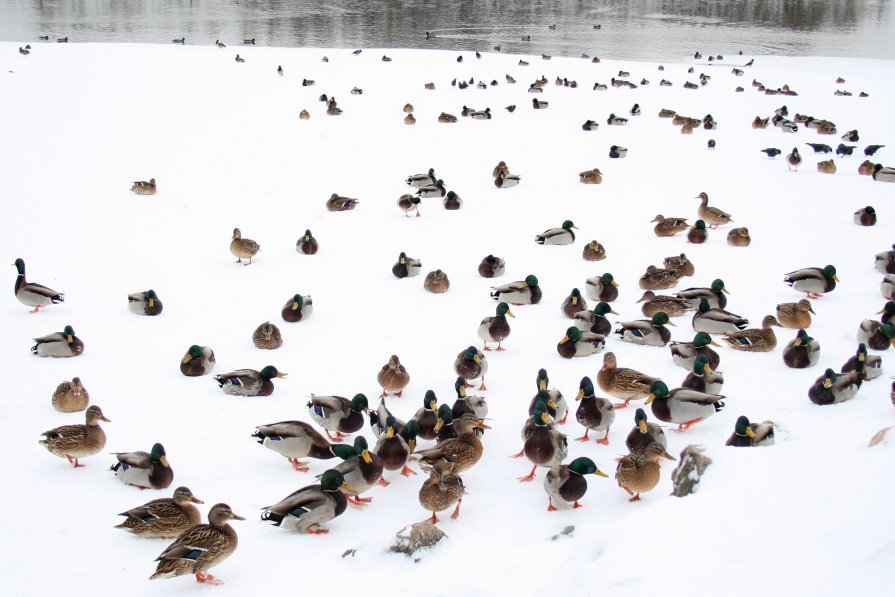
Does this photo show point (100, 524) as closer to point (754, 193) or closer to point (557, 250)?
point (557, 250)

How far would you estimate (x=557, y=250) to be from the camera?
11.1 m

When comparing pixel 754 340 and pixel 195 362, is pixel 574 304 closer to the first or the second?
pixel 754 340

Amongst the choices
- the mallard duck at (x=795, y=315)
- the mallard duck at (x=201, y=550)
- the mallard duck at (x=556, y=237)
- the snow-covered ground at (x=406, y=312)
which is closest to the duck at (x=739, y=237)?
the snow-covered ground at (x=406, y=312)

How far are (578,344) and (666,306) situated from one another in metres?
1.49

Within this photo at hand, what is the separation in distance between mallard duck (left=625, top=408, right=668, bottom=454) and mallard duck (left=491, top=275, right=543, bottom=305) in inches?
139

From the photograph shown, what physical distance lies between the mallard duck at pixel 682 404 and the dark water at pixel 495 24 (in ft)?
108

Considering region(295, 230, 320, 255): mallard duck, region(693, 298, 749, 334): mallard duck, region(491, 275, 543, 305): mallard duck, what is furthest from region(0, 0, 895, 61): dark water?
region(693, 298, 749, 334): mallard duck

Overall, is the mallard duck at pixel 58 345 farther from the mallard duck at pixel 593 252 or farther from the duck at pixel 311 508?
the mallard duck at pixel 593 252

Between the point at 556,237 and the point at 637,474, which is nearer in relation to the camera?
the point at 637,474

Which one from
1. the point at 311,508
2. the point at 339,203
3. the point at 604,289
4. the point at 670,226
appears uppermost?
the point at 339,203

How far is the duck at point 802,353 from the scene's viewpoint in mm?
7191

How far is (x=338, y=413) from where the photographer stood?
20.4 ft

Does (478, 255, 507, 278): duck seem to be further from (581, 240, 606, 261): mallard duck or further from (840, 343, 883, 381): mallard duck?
(840, 343, 883, 381): mallard duck

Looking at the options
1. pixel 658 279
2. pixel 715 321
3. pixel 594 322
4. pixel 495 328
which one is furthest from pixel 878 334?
pixel 495 328
